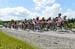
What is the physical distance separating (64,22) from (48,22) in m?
4.82

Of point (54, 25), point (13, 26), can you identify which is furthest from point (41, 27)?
→ point (13, 26)

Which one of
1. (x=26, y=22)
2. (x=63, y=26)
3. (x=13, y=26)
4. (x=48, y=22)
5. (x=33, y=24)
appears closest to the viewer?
(x=63, y=26)

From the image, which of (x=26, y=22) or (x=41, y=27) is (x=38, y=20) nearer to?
(x=41, y=27)

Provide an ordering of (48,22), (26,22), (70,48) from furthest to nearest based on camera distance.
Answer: (26,22), (48,22), (70,48)

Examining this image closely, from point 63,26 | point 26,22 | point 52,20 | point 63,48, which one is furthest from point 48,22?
point 63,48

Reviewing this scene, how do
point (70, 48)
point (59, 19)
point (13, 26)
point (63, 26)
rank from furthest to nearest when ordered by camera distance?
1. point (13, 26)
2. point (63, 26)
3. point (59, 19)
4. point (70, 48)

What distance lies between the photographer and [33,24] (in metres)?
46.4

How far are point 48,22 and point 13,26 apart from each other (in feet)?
77.6

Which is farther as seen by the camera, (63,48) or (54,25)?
(54,25)

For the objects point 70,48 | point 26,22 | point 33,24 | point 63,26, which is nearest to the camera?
point 70,48

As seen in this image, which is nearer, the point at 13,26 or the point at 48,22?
the point at 48,22

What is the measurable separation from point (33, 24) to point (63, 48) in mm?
32420

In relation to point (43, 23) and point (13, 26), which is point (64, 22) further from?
point (13, 26)

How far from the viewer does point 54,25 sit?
41000 mm
